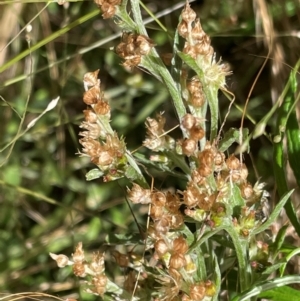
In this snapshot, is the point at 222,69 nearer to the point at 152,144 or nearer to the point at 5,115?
the point at 152,144

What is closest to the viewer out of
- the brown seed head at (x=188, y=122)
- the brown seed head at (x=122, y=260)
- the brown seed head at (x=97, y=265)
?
the brown seed head at (x=188, y=122)

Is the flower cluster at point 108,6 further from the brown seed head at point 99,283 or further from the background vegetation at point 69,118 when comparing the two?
the background vegetation at point 69,118

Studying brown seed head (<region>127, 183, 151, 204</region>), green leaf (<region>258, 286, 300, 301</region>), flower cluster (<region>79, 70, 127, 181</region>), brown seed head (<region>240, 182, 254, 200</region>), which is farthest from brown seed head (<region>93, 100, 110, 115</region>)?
green leaf (<region>258, 286, 300, 301</region>)

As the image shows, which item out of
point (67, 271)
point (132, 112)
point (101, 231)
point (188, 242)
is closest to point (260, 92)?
point (132, 112)

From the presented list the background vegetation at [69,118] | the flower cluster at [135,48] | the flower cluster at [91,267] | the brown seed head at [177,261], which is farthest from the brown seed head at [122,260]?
the background vegetation at [69,118]

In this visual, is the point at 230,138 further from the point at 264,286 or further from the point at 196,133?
the point at 264,286

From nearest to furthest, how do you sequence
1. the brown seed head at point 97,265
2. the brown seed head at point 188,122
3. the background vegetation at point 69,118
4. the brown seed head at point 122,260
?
the brown seed head at point 188,122 → the brown seed head at point 97,265 → the brown seed head at point 122,260 → the background vegetation at point 69,118

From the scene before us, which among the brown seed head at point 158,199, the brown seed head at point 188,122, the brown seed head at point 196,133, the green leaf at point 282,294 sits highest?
the brown seed head at point 188,122
